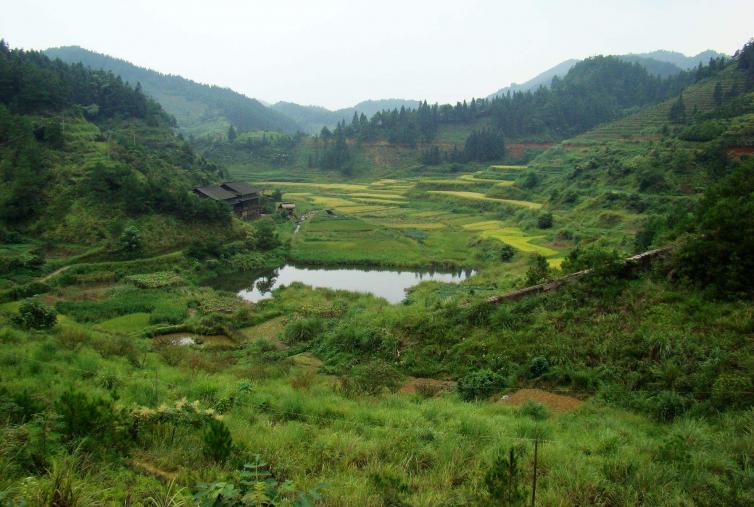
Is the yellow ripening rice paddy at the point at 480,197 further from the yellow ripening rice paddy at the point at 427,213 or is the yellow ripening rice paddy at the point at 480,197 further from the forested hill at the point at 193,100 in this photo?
the forested hill at the point at 193,100

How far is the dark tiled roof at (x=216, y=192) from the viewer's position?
34875mm

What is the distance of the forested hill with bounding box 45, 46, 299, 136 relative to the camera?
127 metres

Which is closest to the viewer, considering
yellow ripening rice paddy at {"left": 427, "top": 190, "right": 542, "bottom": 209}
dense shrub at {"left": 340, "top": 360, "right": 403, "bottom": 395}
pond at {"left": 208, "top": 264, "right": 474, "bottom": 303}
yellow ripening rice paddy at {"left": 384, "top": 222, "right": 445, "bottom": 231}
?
dense shrub at {"left": 340, "top": 360, "right": 403, "bottom": 395}

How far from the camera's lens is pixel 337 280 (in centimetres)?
2694

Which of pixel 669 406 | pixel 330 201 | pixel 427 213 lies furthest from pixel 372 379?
pixel 330 201

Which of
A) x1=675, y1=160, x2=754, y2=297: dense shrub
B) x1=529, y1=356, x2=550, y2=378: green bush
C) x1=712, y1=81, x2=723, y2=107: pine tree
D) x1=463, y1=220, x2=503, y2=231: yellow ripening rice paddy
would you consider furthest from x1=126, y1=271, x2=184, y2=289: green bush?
x1=712, y1=81, x2=723, y2=107: pine tree

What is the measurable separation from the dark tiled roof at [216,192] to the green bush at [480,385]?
95.7 feet

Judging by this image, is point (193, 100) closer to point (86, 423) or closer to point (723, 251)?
point (723, 251)

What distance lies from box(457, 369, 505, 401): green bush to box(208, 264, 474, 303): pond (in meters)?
13.9

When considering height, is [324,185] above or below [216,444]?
below

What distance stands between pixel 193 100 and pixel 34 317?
149413mm

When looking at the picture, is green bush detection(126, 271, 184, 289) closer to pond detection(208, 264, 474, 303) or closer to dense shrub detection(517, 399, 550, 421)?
pond detection(208, 264, 474, 303)

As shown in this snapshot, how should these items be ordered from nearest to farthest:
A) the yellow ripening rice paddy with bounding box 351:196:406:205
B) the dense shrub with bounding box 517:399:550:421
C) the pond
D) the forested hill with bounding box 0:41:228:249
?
1. the dense shrub with bounding box 517:399:550:421
2. the pond
3. the forested hill with bounding box 0:41:228:249
4. the yellow ripening rice paddy with bounding box 351:196:406:205

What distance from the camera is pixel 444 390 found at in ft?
31.2
